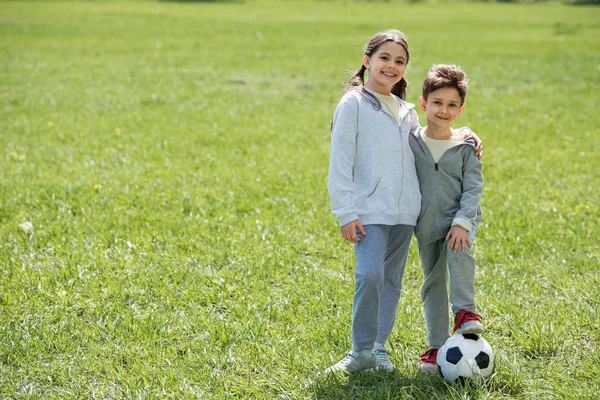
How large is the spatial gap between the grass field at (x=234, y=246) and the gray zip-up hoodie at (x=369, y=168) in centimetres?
81

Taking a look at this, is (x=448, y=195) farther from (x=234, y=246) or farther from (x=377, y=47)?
(x=234, y=246)

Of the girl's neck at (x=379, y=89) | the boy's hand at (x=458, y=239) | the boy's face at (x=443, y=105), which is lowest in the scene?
the boy's hand at (x=458, y=239)

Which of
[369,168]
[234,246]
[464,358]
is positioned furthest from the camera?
[234,246]

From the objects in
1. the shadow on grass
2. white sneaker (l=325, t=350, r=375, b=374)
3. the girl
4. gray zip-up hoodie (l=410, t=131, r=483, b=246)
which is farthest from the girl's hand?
the shadow on grass

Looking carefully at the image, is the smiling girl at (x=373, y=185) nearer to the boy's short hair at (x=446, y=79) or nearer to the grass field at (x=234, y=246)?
the boy's short hair at (x=446, y=79)

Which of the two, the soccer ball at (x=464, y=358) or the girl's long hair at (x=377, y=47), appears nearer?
the soccer ball at (x=464, y=358)

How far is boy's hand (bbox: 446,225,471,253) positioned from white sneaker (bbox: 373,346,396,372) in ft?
2.13

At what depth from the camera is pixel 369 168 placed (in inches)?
127

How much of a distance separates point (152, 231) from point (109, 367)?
6.36 ft

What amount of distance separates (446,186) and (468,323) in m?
0.67

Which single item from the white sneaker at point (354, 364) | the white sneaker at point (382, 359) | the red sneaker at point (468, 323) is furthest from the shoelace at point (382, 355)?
Answer: the red sneaker at point (468, 323)

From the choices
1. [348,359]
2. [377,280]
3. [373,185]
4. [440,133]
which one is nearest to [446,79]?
[440,133]

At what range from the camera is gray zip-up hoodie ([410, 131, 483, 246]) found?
324cm

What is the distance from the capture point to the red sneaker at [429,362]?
3.28 meters
